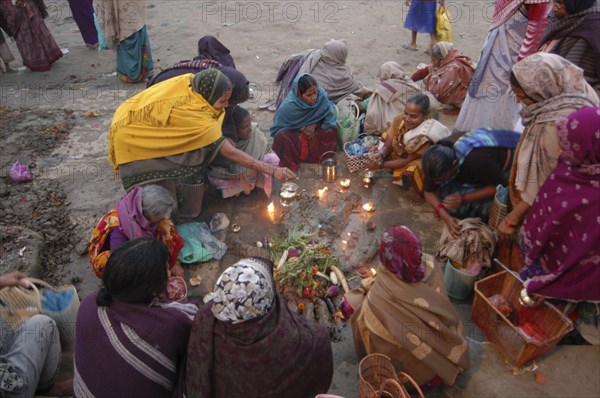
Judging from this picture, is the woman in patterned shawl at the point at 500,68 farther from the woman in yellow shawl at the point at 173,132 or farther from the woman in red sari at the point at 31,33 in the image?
the woman in red sari at the point at 31,33

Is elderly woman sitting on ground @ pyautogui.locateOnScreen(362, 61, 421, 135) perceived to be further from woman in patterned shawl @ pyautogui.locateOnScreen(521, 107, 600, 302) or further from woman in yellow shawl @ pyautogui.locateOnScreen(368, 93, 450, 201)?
woman in patterned shawl @ pyautogui.locateOnScreen(521, 107, 600, 302)

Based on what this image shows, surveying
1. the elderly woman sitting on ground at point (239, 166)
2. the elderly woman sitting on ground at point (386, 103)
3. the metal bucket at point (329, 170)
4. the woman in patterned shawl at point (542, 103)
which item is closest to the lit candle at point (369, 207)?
the metal bucket at point (329, 170)

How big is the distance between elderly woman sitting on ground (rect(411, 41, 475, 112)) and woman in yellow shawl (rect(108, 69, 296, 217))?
3.09 m

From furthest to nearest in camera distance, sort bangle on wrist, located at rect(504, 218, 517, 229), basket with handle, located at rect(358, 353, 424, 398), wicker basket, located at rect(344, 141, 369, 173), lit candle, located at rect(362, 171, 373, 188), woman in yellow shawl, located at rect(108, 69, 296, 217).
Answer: wicker basket, located at rect(344, 141, 369, 173) < lit candle, located at rect(362, 171, 373, 188) < woman in yellow shawl, located at rect(108, 69, 296, 217) < bangle on wrist, located at rect(504, 218, 517, 229) < basket with handle, located at rect(358, 353, 424, 398)

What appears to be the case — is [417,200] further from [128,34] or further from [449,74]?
[128,34]

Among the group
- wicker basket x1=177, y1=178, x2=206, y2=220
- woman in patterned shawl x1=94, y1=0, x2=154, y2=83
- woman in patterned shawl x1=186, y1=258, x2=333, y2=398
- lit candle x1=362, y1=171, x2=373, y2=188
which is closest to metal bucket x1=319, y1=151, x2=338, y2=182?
lit candle x1=362, y1=171, x2=373, y2=188

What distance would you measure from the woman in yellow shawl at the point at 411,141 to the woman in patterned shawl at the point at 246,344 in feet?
9.20

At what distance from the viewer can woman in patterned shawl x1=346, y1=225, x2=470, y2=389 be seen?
107 inches

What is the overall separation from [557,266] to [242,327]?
226 cm

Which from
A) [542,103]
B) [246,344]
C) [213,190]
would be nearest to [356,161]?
[213,190]

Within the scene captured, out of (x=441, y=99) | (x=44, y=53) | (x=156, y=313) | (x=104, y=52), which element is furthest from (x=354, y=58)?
(x=156, y=313)

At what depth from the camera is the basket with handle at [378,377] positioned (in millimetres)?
2671

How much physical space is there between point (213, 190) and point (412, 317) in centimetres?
312

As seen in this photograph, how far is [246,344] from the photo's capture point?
2299 millimetres
